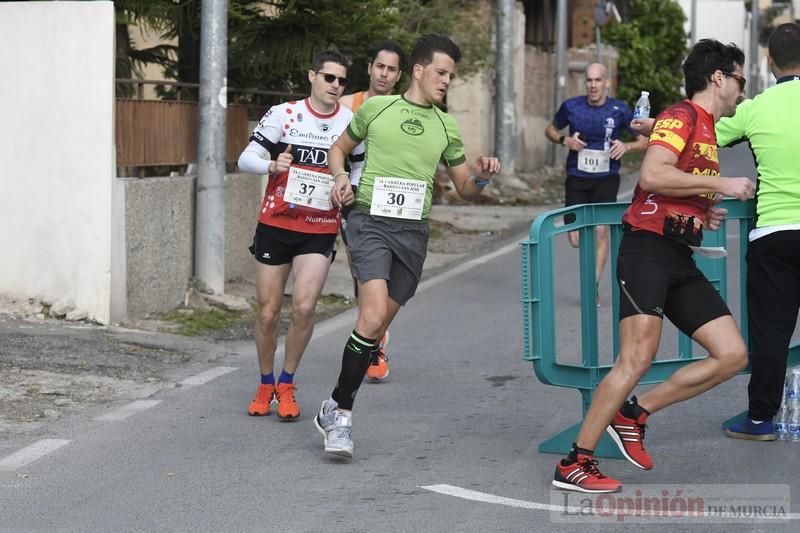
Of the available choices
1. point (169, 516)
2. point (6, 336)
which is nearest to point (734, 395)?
point (169, 516)

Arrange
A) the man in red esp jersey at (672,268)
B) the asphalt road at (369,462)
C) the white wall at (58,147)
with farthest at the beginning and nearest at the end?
the white wall at (58,147), the man in red esp jersey at (672,268), the asphalt road at (369,462)

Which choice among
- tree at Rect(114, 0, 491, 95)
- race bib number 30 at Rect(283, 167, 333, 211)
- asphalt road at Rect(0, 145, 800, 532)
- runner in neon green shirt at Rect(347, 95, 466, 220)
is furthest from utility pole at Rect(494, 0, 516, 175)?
runner in neon green shirt at Rect(347, 95, 466, 220)

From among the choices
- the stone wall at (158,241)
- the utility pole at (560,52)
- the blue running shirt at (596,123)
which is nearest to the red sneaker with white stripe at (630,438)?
the stone wall at (158,241)

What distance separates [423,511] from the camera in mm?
6020

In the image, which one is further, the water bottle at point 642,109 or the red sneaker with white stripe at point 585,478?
the water bottle at point 642,109

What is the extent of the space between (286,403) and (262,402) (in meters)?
0.20

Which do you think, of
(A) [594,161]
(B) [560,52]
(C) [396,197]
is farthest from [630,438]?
(B) [560,52]

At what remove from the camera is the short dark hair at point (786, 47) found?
700cm

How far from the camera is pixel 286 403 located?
7883 millimetres

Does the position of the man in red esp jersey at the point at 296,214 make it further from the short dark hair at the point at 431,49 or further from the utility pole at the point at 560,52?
the utility pole at the point at 560,52

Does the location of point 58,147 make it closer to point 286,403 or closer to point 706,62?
point 286,403

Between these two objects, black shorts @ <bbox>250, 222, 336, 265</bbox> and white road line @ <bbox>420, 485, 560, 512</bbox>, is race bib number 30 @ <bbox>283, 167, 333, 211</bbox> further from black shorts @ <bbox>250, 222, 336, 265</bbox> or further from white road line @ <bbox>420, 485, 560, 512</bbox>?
white road line @ <bbox>420, 485, 560, 512</bbox>

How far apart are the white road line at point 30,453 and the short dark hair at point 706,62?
333 cm

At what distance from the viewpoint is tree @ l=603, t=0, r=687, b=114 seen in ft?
163
